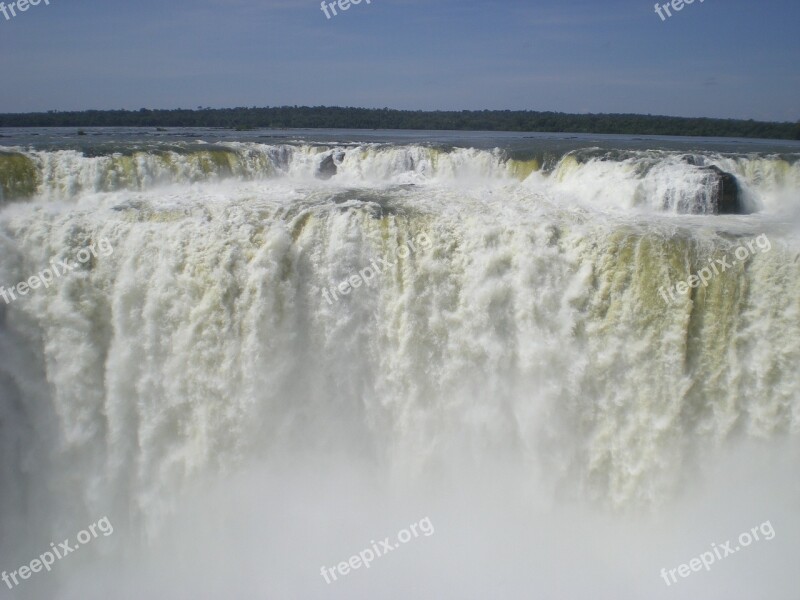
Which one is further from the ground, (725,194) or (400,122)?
(400,122)

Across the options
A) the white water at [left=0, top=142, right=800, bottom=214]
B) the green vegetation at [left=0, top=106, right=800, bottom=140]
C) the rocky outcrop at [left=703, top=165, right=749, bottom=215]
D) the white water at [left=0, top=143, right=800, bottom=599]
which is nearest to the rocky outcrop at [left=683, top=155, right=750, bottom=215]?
the rocky outcrop at [left=703, top=165, right=749, bottom=215]

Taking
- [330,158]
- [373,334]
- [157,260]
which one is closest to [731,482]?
[373,334]

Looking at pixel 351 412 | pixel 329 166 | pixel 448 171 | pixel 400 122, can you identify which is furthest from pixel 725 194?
pixel 400 122

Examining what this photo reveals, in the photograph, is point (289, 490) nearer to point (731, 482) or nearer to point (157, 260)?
point (157, 260)

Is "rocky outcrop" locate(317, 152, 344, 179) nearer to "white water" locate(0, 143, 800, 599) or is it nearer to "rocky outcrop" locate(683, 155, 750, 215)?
"white water" locate(0, 143, 800, 599)

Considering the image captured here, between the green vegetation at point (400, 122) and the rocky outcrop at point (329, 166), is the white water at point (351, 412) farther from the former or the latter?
the green vegetation at point (400, 122)

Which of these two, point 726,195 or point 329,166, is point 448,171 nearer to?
point 329,166
